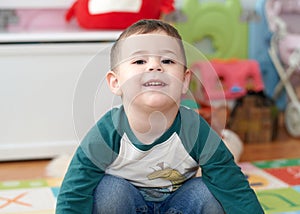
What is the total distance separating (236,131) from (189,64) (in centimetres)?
125

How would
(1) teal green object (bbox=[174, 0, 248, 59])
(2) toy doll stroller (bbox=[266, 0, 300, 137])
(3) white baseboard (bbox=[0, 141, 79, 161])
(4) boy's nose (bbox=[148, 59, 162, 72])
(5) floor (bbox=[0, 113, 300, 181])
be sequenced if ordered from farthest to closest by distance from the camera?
(1) teal green object (bbox=[174, 0, 248, 59]) → (2) toy doll stroller (bbox=[266, 0, 300, 137]) → (3) white baseboard (bbox=[0, 141, 79, 161]) → (5) floor (bbox=[0, 113, 300, 181]) → (4) boy's nose (bbox=[148, 59, 162, 72])

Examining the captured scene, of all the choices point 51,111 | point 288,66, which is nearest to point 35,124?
point 51,111

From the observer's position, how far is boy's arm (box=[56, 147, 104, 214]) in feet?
3.75

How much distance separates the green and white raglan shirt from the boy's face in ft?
0.27

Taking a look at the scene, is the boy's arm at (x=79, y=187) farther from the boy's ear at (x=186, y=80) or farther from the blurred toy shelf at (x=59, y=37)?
the blurred toy shelf at (x=59, y=37)

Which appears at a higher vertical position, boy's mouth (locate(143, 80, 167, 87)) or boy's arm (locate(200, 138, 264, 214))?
boy's mouth (locate(143, 80, 167, 87))

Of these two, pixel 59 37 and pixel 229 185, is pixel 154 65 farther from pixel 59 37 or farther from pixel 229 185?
pixel 59 37

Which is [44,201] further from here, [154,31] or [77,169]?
[154,31]

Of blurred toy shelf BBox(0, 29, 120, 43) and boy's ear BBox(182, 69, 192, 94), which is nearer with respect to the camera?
boy's ear BBox(182, 69, 192, 94)

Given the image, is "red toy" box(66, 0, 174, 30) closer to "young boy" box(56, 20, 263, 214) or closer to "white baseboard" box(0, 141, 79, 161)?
"white baseboard" box(0, 141, 79, 161)

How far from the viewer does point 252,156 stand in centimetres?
216

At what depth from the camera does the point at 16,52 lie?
204 cm

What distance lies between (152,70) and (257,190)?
0.81m

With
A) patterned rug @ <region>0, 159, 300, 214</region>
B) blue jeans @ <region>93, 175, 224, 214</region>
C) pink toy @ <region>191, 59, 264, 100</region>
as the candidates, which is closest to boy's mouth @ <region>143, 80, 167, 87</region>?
blue jeans @ <region>93, 175, 224, 214</region>
